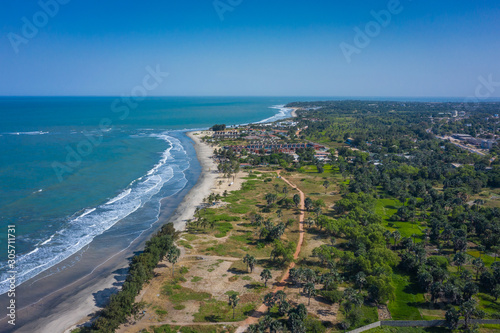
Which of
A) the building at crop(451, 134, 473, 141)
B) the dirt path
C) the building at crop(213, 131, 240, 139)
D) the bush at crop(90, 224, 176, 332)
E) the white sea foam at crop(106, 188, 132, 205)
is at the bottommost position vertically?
the dirt path

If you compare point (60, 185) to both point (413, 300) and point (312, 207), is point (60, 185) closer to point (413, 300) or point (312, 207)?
point (312, 207)

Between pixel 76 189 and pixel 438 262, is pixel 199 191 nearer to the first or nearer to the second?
pixel 76 189

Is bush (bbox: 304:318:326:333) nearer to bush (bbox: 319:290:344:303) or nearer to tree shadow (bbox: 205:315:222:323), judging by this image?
bush (bbox: 319:290:344:303)

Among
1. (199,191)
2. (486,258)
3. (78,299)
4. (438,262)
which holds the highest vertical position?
(199,191)

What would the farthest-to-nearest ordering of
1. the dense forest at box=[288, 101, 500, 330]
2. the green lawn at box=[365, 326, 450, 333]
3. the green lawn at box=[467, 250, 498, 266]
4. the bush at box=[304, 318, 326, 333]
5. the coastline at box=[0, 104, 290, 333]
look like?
the green lawn at box=[467, 250, 498, 266]
the dense forest at box=[288, 101, 500, 330]
the coastline at box=[0, 104, 290, 333]
the green lawn at box=[365, 326, 450, 333]
the bush at box=[304, 318, 326, 333]

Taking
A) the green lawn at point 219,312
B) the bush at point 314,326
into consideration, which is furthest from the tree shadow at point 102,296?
the bush at point 314,326

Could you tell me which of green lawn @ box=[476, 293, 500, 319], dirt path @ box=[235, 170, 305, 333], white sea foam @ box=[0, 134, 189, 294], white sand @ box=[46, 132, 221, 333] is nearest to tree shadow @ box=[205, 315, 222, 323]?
dirt path @ box=[235, 170, 305, 333]

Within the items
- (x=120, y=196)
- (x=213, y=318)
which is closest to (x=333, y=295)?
(x=213, y=318)
